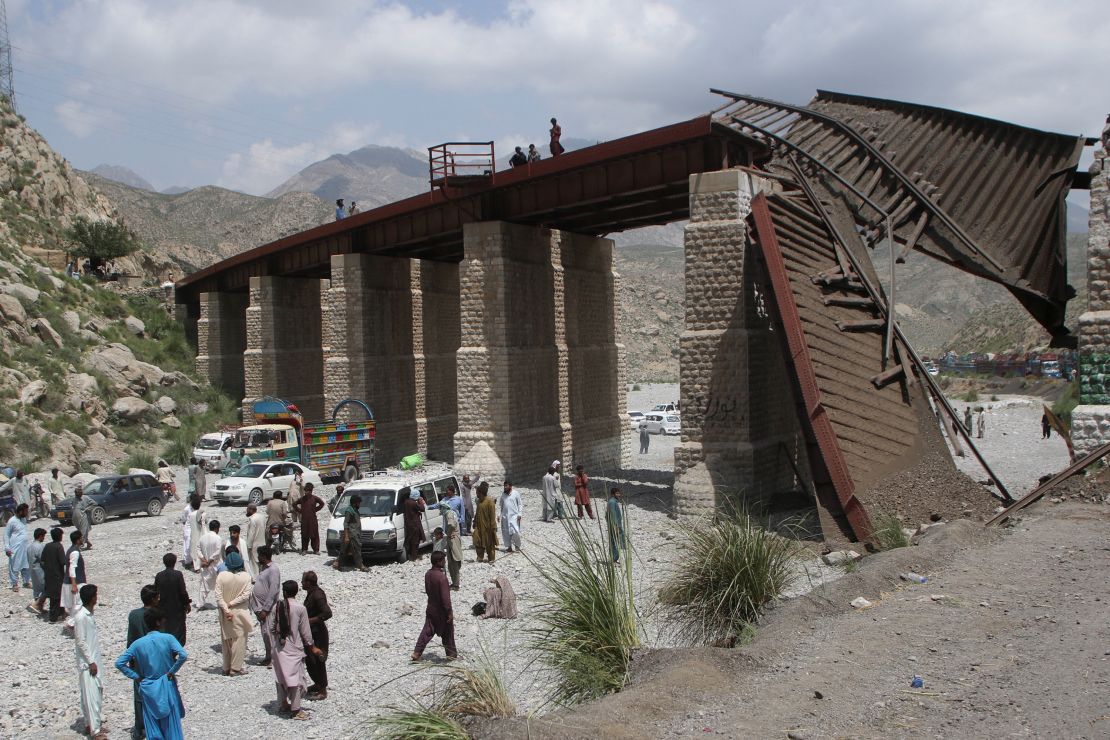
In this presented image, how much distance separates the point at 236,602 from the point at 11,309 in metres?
28.4

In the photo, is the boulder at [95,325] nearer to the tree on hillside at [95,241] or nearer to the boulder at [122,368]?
the boulder at [122,368]

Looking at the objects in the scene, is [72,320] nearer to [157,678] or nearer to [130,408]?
[130,408]

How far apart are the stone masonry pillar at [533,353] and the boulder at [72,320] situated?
19.6 m

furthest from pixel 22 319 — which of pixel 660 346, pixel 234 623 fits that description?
pixel 660 346

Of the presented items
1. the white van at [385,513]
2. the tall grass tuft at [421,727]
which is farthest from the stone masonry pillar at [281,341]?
the tall grass tuft at [421,727]

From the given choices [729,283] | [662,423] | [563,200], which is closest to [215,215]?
[662,423]

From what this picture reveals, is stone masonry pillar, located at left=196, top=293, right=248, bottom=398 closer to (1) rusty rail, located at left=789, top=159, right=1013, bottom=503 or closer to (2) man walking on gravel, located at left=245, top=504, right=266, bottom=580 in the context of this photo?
(2) man walking on gravel, located at left=245, top=504, right=266, bottom=580

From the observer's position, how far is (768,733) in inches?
231

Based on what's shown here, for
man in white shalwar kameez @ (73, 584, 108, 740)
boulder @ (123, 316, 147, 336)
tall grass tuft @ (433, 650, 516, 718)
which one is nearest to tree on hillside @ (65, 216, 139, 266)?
boulder @ (123, 316, 147, 336)

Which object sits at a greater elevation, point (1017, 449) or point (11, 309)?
point (11, 309)

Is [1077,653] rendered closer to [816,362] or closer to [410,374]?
[816,362]

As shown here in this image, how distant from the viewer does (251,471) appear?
2336 cm

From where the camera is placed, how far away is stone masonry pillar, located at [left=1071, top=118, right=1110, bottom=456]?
14.2 m

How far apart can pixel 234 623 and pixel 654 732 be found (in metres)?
5.99
